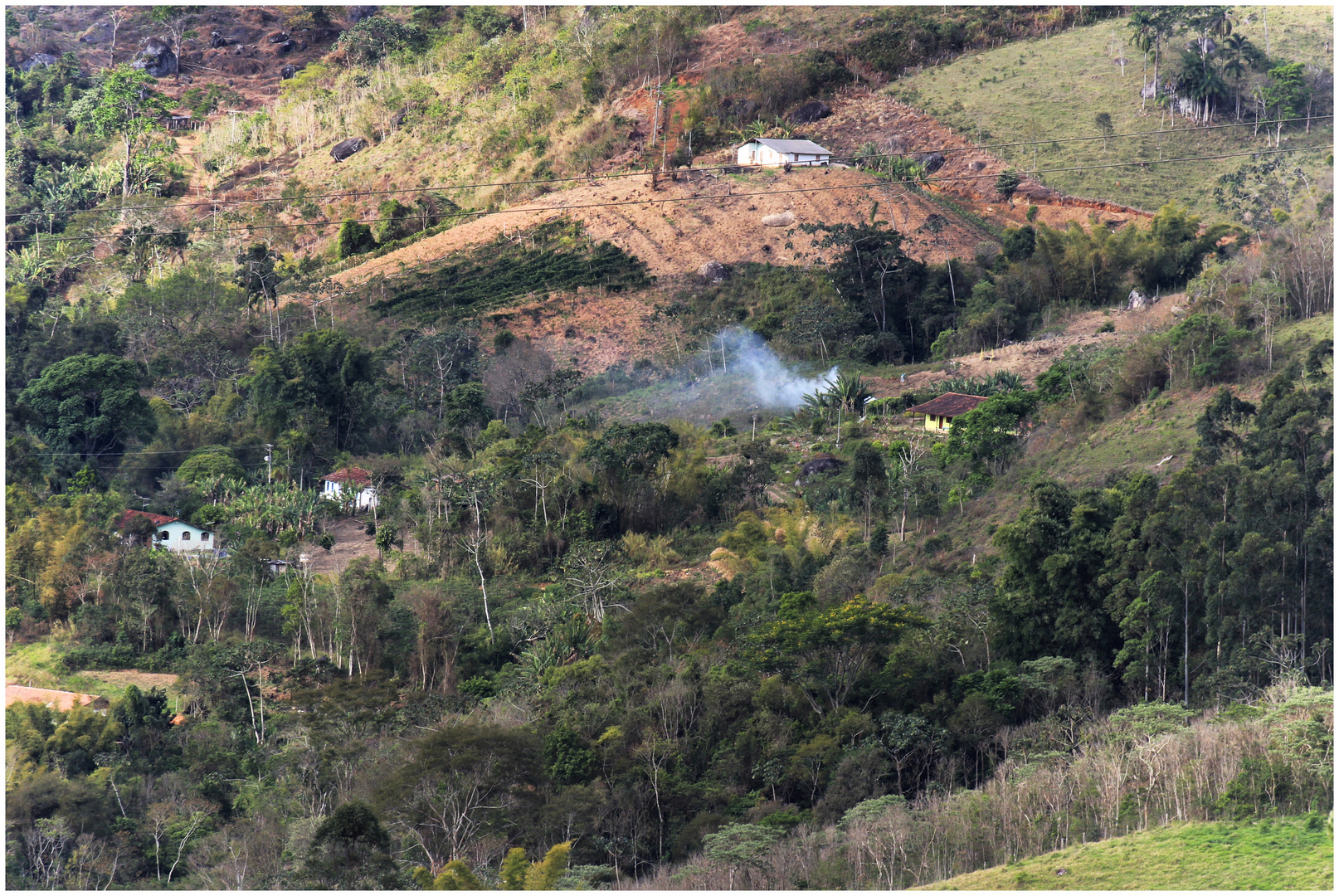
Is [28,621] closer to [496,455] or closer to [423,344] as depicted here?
[496,455]

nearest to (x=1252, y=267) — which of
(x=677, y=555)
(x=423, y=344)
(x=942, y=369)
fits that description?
(x=942, y=369)

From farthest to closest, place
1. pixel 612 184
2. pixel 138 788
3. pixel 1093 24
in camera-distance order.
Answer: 1. pixel 1093 24
2. pixel 612 184
3. pixel 138 788

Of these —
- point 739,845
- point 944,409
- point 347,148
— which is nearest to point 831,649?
point 739,845

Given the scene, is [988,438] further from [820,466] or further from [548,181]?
[548,181]

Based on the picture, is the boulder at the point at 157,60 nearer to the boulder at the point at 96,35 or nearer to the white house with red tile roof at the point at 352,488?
the boulder at the point at 96,35

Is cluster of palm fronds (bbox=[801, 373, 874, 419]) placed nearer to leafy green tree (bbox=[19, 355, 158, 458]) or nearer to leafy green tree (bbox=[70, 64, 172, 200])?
Result: leafy green tree (bbox=[19, 355, 158, 458])

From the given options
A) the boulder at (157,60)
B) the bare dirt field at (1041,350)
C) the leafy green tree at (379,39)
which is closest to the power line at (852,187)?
the bare dirt field at (1041,350)
